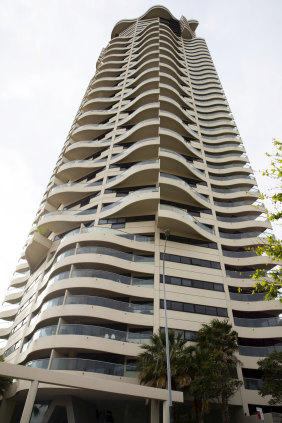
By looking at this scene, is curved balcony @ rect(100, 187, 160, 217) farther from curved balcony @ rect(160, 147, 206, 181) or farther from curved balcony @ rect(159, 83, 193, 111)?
curved balcony @ rect(159, 83, 193, 111)

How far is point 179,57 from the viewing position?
61062 mm

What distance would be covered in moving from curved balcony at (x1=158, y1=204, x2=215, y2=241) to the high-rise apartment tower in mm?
138

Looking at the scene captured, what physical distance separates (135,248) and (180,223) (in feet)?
17.3

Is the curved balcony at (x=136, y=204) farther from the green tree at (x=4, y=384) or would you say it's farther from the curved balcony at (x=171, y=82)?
the curved balcony at (x=171, y=82)

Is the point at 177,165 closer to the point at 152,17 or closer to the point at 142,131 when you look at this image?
the point at 142,131

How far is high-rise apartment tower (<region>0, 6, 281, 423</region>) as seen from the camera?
22.2 meters

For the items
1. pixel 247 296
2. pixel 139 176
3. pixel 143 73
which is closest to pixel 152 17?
pixel 143 73

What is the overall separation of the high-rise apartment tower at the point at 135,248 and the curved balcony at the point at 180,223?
14 cm

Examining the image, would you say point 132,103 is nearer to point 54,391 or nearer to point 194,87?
point 194,87

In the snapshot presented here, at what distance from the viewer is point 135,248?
1114 inches

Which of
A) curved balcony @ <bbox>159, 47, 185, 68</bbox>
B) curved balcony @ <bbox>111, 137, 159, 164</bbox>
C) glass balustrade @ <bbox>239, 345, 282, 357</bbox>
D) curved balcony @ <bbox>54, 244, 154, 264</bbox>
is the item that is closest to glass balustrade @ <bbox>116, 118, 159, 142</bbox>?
curved balcony @ <bbox>111, 137, 159, 164</bbox>

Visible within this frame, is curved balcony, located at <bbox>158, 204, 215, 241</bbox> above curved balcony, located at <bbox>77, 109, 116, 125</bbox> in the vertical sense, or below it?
below

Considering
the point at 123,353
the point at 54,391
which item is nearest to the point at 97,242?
Answer: the point at 123,353

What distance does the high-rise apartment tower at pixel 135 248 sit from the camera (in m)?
22.2
